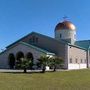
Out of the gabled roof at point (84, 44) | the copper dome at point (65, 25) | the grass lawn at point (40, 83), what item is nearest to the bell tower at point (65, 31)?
the copper dome at point (65, 25)

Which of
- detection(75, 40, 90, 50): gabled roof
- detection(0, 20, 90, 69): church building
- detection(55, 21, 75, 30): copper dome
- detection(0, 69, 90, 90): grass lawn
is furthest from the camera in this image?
detection(75, 40, 90, 50): gabled roof

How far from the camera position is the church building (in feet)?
167

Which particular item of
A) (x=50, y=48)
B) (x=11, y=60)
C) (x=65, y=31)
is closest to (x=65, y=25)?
(x=65, y=31)

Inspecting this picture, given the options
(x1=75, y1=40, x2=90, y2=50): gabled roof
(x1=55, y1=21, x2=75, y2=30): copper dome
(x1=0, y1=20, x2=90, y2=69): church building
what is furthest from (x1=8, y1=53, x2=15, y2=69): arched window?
(x1=75, y1=40, x2=90, y2=50): gabled roof

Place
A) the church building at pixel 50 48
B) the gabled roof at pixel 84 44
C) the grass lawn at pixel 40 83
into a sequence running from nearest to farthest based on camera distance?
the grass lawn at pixel 40 83 < the church building at pixel 50 48 < the gabled roof at pixel 84 44

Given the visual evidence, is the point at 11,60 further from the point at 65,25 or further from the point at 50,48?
the point at 65,25

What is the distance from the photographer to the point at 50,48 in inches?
2106

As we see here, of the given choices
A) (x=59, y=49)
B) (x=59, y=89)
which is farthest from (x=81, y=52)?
(x=59, y=89)

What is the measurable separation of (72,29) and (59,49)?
7.94 meters

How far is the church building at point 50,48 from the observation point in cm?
5103

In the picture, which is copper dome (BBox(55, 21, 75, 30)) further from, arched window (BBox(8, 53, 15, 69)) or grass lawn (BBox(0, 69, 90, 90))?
grass lawn (BBox(0, 69, 90, 90))

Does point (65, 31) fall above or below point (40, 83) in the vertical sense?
above

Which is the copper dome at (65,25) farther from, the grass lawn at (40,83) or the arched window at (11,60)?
the grass lawn at (40,83)

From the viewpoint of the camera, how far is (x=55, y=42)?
52.9 meters
